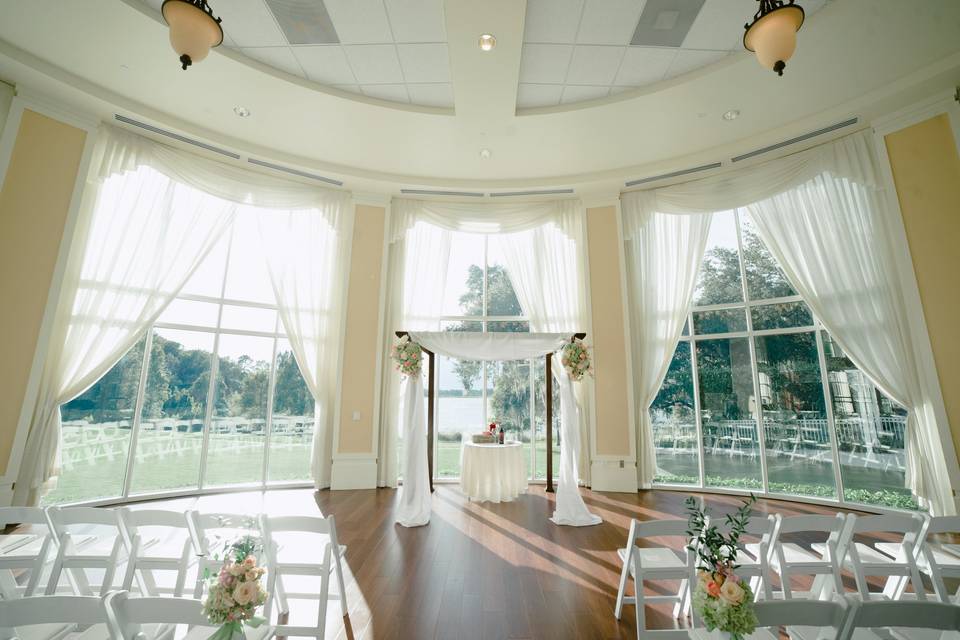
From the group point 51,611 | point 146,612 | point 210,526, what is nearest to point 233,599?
point 146,612

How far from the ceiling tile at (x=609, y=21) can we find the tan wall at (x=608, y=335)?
301cm

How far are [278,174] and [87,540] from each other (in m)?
5.21

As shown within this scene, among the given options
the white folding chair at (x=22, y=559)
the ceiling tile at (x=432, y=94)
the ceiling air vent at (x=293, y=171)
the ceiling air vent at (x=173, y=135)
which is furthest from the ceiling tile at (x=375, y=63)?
the white folding chair at (x=22, y=559)

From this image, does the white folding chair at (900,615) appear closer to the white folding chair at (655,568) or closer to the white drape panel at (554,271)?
the white folding chair at (655,568)

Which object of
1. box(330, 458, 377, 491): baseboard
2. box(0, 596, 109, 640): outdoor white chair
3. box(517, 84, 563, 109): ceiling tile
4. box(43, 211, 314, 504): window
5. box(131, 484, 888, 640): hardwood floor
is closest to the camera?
box(0, 596, 109, 640): outdoor white chair

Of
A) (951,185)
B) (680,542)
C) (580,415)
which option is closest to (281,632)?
(680,542)

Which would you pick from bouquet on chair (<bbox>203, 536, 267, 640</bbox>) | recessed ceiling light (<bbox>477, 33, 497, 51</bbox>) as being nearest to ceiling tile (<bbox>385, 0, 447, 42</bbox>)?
recessed ceiling light (<bbox>477, 33, 497, 51</bbox>)

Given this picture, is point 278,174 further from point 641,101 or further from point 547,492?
point 547,492

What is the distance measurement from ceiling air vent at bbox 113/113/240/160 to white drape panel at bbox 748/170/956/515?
7.77 meters

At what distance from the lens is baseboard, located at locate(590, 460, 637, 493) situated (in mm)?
6230

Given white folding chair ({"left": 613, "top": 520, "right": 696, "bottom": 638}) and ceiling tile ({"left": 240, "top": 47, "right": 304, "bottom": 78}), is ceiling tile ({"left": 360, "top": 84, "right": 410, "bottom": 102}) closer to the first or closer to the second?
ceiling tile ({"left": 240, "top": 47, "right": 304, "bottom": 78})

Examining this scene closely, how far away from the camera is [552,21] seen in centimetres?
401

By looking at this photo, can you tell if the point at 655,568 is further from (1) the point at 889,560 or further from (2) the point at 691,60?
(2) the point at 691,60

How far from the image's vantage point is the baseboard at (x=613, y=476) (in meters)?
6.23
